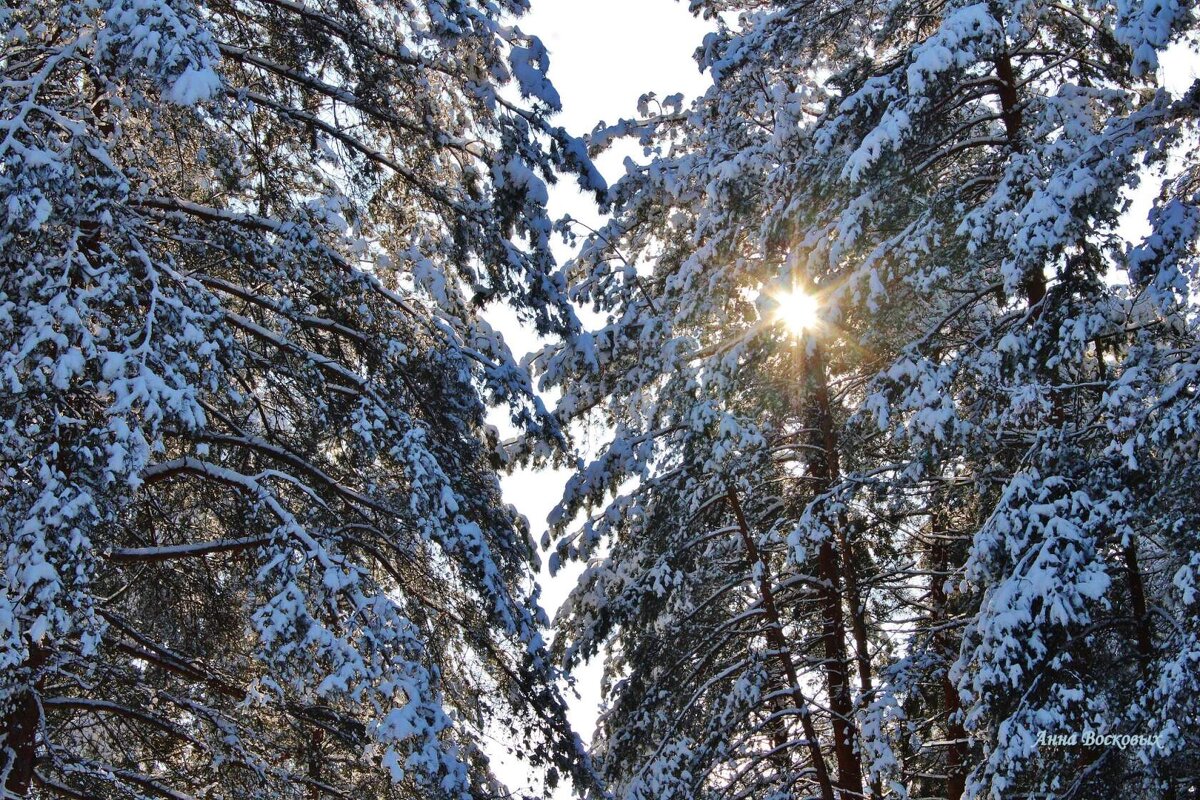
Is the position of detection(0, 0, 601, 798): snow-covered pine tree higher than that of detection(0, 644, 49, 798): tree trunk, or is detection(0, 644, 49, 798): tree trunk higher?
detection(0, 0, 601, 798): snow-covered pine tree

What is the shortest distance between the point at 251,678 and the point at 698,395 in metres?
4.71

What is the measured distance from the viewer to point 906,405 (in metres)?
7.45

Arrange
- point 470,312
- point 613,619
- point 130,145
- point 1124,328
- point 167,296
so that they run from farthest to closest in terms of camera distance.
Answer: point 613,619 → point 470,312 → point 1124,328 → point 130,145 → point 167,296

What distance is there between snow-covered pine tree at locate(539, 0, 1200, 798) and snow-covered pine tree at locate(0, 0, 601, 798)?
6.41ft

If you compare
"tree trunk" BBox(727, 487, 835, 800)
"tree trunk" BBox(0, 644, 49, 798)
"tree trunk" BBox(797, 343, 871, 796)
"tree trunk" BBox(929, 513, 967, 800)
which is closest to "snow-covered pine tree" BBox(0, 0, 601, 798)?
"tree trunk" BBox(0, 644, 49, 798)

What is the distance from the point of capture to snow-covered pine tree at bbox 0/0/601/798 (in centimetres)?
452

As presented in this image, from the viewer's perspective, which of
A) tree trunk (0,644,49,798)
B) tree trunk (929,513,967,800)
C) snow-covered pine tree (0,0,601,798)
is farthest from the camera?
tree trunk (929,513,967,800)

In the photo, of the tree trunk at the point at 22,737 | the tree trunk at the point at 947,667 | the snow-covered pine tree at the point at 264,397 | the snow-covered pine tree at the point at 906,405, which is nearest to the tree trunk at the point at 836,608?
the snow-covered pine tree at the point at 906,405

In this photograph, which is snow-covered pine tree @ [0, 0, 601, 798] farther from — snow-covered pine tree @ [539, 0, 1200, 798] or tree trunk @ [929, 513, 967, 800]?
tree trunk @ [929, 513, 967, 800]

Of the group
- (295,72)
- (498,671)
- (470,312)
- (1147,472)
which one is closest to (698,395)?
(470,312)

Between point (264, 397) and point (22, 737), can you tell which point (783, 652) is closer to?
point (264, 397)

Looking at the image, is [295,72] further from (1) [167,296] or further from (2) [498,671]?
(2) [498,671]

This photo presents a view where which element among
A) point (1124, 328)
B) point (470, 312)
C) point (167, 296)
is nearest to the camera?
point (167, 296)

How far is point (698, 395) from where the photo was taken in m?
9.24
